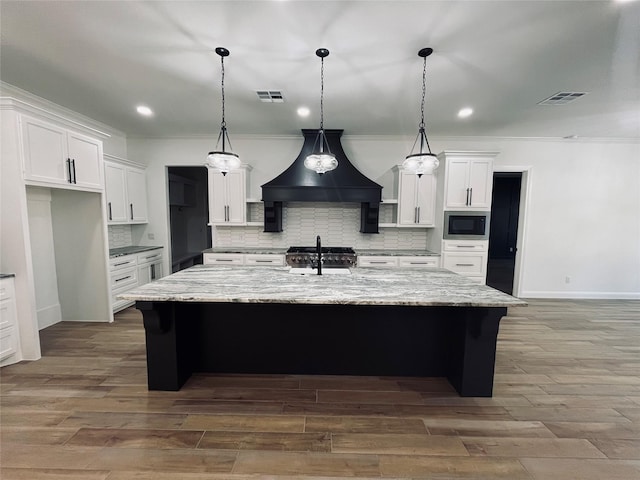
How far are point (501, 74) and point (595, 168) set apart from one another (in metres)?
3.61

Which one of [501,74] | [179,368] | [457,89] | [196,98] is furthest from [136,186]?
[501,74]

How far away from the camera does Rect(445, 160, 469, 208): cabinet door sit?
4121mm

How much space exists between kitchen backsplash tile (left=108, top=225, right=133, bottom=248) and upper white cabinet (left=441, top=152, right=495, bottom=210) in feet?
17.4

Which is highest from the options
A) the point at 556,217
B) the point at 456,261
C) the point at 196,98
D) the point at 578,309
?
the point at 196,98

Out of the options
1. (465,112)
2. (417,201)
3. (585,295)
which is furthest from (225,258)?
(585,295)

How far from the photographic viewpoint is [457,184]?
13.6 feet

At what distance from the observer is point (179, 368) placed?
2.18 meters

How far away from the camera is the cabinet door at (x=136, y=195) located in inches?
174

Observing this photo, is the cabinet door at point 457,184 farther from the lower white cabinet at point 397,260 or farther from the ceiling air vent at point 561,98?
the ceiling air vent at point 561,98

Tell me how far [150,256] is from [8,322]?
2.13 m

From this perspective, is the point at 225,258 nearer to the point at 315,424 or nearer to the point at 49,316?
the point at 49,316

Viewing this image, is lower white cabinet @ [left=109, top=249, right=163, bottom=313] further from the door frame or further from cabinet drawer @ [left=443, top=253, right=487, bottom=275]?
the door frame

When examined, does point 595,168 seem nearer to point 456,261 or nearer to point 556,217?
point 556,217

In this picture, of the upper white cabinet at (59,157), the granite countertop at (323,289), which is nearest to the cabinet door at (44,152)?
the upper white cabinet at (59,157)
